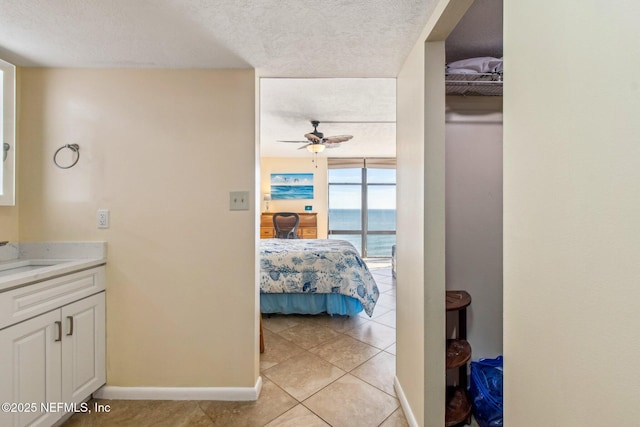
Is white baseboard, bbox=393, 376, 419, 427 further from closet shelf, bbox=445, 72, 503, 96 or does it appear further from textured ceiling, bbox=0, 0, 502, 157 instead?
textured ceiling, bbox=0, 0, 502, 157

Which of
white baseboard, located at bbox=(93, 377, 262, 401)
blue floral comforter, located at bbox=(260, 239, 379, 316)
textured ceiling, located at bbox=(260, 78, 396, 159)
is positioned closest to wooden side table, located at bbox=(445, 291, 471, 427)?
white baseboard, located at bbox=(93, 377, 262, 401)

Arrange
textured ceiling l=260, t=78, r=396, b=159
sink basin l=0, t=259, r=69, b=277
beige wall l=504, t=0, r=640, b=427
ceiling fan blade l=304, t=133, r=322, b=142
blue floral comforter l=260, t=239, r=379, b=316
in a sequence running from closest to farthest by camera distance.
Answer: beige wall l=504, t=0, r=640, b=427, sink basin l=0, t=259, r=69, b=277, textured ceiling l=260, t=78, r=396, b=159, blue floral comforter l=260, t=239, r=379, b=316, ceiling fan blade l=304, t=133, r=322, b=142

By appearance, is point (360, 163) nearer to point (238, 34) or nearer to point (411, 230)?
point (411, 230)

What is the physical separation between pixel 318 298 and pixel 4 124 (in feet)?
9.27

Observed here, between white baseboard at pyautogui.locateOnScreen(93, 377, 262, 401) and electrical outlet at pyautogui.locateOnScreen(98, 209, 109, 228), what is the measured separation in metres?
1.05

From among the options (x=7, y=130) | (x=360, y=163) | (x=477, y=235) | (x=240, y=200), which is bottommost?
(x=477, y=235)

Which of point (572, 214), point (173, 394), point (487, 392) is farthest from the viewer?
point (173, 394)

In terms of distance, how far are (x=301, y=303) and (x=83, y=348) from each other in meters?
1.93

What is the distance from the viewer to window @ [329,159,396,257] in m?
6.31

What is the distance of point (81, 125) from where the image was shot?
1.80 metres

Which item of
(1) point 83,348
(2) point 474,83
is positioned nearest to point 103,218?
(1) point 83,348

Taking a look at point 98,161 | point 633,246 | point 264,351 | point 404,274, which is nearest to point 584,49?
point 633,246

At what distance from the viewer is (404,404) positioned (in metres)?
1.69

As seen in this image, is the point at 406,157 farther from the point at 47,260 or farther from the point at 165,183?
the point at 47,260
